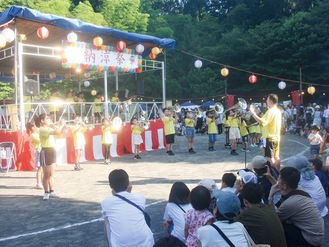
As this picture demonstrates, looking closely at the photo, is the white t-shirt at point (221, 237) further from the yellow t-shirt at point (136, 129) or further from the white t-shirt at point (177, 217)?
the yellow t-shirt at point (136, 129)

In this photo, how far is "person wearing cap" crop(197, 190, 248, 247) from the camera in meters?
2.85

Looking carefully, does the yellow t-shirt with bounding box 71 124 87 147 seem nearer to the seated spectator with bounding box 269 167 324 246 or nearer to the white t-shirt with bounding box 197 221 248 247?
the seated spectator with bounding box 269 167 324 246

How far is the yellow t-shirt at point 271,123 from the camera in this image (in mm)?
7586

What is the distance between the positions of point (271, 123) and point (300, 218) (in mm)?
3987

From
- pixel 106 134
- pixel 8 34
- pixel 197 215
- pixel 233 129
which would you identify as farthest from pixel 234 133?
pixel 197 215

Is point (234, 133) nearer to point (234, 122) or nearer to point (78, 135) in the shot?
point (234, 122)

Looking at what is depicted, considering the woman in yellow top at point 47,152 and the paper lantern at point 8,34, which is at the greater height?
the paper lantern at point 8,34

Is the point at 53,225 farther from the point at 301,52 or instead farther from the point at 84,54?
the point at 301,52

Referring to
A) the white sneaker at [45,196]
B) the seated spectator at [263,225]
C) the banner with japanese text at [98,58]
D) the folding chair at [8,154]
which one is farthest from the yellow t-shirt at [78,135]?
the seated spectator at [263,225]

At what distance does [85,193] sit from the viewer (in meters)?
7.93

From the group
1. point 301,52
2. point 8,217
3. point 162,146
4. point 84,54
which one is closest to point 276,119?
point 8,217

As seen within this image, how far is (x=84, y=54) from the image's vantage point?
43.6 ft

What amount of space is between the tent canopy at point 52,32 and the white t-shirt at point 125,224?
936cm

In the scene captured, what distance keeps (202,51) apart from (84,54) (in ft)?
86.5
